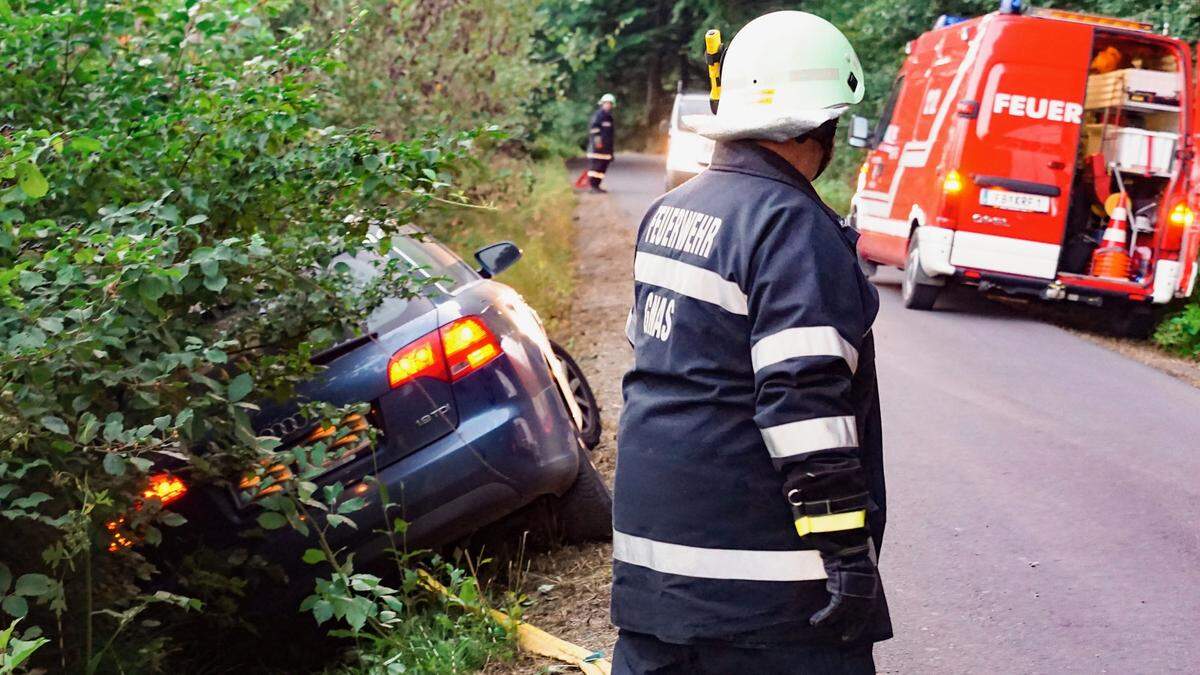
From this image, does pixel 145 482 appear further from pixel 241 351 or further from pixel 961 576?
pixel 961 576

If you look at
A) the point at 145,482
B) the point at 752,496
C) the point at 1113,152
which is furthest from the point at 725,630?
the point at 1113,152

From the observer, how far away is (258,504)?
4.55m

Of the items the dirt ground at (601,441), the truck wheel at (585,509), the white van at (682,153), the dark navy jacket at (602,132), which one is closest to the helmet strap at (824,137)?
the dirt ground at (601,441)

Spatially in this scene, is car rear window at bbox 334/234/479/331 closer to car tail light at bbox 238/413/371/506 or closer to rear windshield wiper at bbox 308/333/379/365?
rear windshield wiper at bbox 308/333/379/365

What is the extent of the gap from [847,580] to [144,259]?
2.01m

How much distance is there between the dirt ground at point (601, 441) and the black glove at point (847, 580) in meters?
1.88

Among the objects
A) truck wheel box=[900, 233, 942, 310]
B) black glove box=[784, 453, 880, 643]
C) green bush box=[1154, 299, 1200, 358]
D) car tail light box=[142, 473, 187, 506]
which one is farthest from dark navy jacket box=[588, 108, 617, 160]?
black glove box=[784, 453, 880, 643]

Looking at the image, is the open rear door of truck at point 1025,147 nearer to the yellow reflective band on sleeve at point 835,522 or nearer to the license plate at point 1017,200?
the license plate at point 1017,200

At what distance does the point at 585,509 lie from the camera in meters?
5.47

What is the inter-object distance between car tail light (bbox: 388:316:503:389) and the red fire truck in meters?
7.01

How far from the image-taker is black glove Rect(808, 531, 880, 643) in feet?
8.24

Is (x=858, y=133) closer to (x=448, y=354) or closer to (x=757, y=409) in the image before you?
(x=448, y=354)

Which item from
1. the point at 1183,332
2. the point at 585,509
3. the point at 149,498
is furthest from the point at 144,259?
the point at 1183,332

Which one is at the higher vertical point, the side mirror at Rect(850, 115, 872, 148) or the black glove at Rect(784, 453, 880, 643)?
the black glove at Rect(784, 453, 880, 643)
